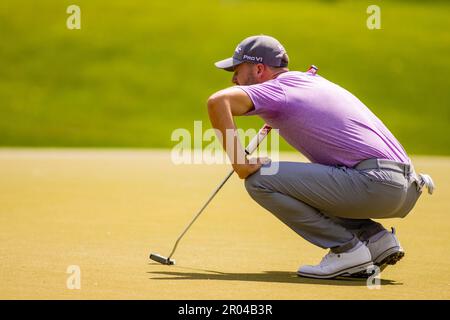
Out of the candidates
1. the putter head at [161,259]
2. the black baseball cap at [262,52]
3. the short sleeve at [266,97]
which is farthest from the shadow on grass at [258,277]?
the black baseball cap at [262,52]

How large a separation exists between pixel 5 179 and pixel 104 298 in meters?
9.67

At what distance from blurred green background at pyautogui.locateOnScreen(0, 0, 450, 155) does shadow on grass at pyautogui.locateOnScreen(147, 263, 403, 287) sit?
900 inches

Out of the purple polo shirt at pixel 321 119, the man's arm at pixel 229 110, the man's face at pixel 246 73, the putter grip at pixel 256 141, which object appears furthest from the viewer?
the putter grip at pixel 256 141

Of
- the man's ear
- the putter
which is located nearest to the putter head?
the putter

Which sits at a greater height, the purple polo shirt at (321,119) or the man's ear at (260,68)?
the man's ear at (260,68)

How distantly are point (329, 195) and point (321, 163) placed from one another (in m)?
0.27

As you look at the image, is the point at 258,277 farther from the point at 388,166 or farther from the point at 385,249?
the point at 388,166

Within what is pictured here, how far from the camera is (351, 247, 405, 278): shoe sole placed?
6.48 m

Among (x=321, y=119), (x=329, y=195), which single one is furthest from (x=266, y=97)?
(x=329, y=195)

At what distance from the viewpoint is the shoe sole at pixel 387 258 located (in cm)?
648

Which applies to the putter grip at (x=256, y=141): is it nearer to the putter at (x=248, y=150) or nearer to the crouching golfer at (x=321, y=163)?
the putter at (x=248, y=150)

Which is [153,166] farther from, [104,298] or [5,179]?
[104,298]
